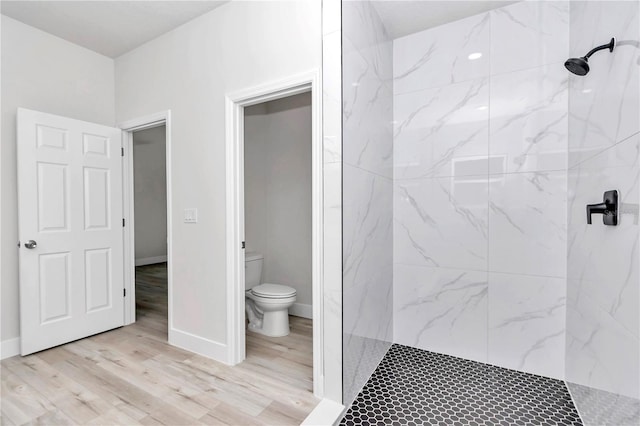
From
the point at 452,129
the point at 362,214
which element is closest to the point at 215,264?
the point at 362,214

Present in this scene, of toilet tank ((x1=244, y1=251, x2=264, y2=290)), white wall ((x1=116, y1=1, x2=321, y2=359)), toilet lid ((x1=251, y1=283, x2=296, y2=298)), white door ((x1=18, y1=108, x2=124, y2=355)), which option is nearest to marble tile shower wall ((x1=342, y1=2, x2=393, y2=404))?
white wall ((x1=116, y1=1, x2=321, y2=359))

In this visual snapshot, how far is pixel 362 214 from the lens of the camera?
1909 millimetres

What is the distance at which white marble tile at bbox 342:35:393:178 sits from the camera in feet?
5.66

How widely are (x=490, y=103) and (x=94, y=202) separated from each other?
330 cm

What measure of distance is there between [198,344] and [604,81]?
2.85m

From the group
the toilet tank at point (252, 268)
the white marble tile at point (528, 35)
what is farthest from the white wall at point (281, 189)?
the white marble tile at point (528, 35)

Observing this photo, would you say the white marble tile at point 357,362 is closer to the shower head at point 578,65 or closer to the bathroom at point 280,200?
the bathroom at point 280,200

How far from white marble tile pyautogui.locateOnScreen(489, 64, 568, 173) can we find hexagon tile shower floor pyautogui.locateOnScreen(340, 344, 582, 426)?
134cm

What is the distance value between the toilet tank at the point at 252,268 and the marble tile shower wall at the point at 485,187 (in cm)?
147

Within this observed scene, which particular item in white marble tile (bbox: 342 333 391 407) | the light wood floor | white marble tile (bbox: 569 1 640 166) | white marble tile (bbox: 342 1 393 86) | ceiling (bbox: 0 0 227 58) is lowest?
the light wood floor

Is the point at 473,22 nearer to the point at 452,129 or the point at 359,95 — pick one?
the point at 452,129

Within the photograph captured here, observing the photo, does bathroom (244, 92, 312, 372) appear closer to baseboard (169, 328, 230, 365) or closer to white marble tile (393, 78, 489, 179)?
baseboard (169, 328, 230, 365)

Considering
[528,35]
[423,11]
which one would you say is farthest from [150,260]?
[528,35]

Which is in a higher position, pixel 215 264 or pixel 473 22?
pixel 473 22
